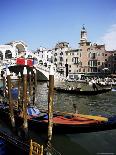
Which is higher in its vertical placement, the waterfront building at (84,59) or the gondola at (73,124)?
the waterfront building at (84,59)

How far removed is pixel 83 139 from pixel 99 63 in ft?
130

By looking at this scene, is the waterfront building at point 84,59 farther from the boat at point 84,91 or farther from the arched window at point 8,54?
the boat at point 84,91

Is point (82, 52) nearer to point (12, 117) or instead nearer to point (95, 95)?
point (95, 95)

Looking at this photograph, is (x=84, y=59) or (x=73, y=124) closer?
(x=73, y=124)

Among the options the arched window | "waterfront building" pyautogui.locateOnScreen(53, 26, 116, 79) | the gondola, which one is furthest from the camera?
the arched window

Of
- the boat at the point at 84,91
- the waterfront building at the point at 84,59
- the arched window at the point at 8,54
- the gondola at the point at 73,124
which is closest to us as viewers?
the gondola at the point at 73,124

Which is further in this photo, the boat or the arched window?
the arched window

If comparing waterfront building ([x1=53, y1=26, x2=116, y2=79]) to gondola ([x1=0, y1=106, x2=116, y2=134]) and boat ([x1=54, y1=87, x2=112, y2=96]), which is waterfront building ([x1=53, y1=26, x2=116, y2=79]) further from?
gondola ([x1=0, y1=106, x2=116, y2=134])

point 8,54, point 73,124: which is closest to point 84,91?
point 73,124

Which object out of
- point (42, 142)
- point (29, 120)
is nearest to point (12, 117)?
point (29, 120)

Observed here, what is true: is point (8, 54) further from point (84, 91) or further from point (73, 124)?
point (73, 124)

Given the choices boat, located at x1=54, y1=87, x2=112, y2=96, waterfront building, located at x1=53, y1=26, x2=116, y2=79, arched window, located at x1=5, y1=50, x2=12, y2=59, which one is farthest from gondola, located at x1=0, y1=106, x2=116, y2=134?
arched window, located at x1=5, y1=50, x2=12, y2=59

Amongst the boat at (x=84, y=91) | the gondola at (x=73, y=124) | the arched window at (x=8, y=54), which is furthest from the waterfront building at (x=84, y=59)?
the gondola at (x=73, y=124)

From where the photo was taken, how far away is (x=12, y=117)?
11.7 meters
